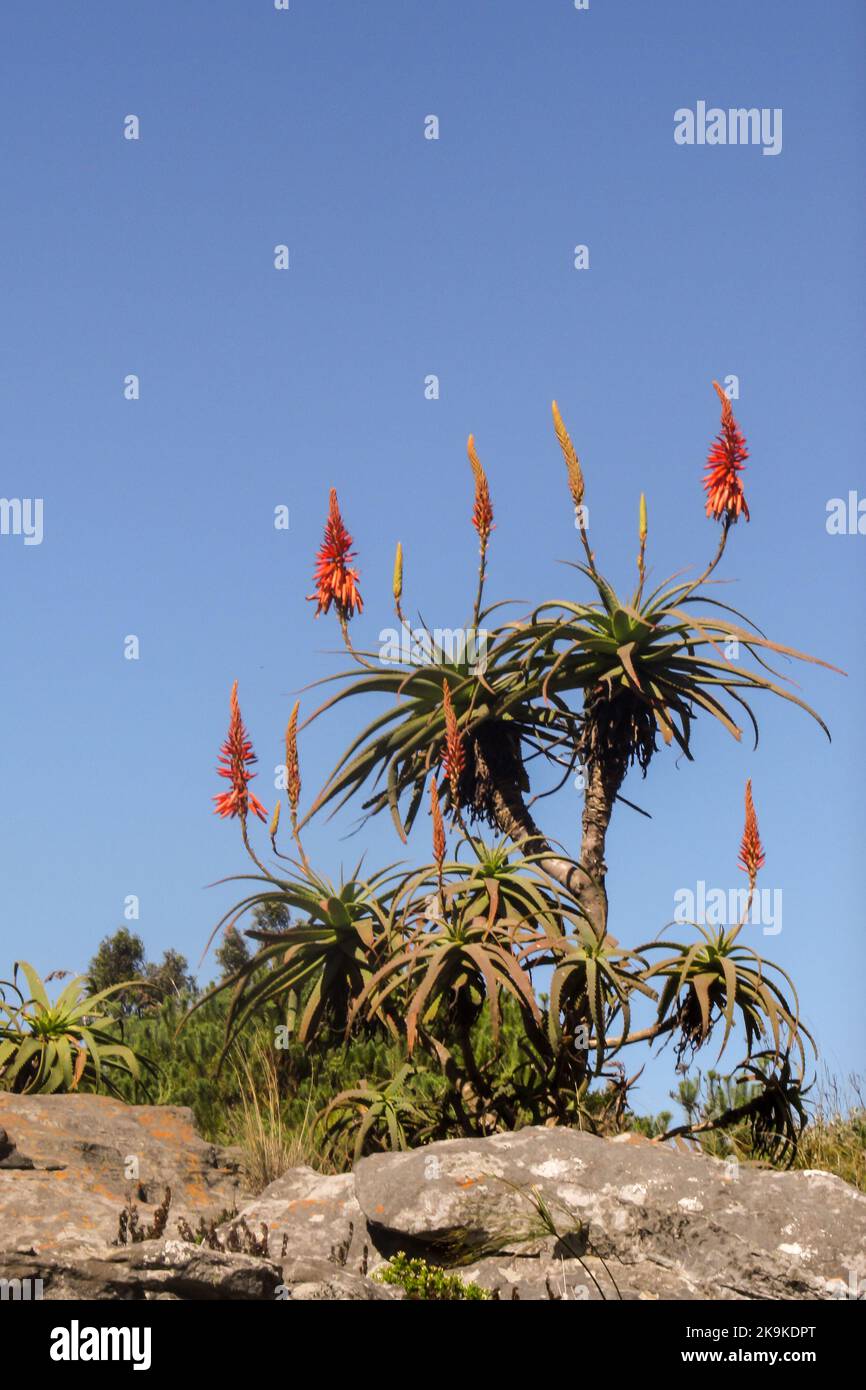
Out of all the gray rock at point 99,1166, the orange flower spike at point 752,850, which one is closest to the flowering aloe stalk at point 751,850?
the orange flower spike at point 752,850

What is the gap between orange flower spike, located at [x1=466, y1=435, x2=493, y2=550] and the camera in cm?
877

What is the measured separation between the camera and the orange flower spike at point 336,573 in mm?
9062

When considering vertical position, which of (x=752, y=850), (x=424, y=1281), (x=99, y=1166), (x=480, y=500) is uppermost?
(x=480, y=500)

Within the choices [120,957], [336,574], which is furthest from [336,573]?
[120,957]

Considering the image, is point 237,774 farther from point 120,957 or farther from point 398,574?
point 120,957

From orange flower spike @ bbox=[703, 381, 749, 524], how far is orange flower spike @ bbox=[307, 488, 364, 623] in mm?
2241

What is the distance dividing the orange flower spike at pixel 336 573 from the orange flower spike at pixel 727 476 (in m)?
2.24

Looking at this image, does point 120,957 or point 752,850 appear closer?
point 752,850

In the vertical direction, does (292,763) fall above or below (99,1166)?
above

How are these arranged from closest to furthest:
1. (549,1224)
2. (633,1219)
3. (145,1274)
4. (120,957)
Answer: (145,1274) < (549,1224) < (633,1219) < (120,957)

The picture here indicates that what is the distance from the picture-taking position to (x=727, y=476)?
30.7ft

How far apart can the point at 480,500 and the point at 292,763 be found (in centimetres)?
198

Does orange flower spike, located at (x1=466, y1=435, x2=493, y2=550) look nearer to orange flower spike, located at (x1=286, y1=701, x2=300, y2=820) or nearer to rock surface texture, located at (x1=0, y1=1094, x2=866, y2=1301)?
orange flower spike, located at (x1=286, y1=701, x2=300, y2=820)

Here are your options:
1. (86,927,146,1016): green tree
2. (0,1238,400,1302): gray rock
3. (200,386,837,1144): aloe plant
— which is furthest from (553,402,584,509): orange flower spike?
(86,927,146,1016): green tree
